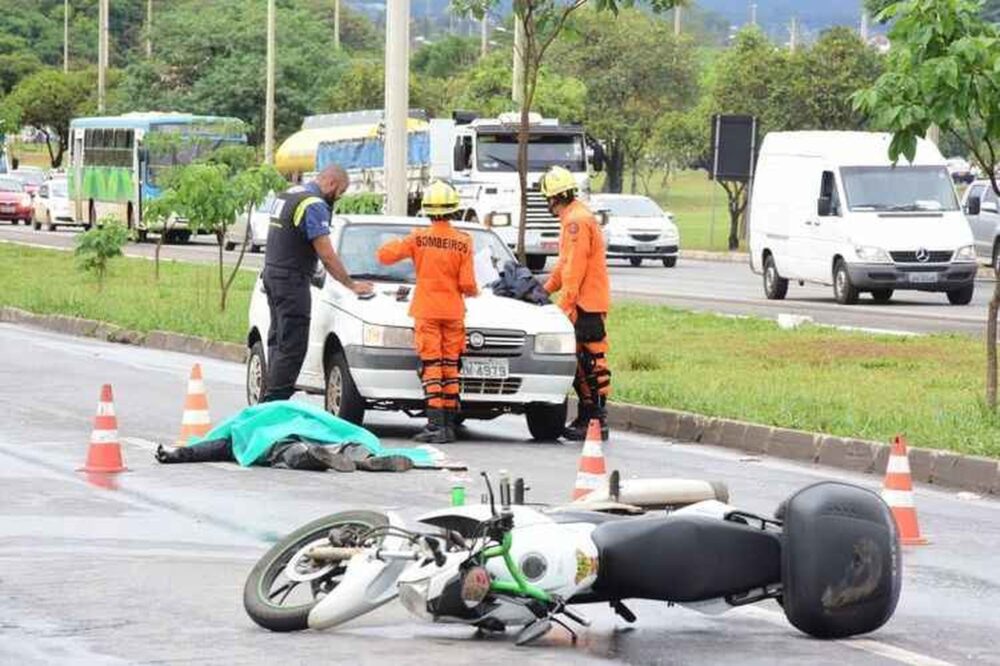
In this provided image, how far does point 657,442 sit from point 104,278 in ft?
73.9

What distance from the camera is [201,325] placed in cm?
2809

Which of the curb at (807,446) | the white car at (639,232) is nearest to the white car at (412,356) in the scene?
the curb at (807,446)

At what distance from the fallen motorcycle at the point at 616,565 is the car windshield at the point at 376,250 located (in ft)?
30.1

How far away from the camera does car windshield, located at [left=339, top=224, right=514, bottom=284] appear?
18.2 metres

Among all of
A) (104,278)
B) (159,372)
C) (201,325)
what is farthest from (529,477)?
(104,278)

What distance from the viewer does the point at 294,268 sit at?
659 inches

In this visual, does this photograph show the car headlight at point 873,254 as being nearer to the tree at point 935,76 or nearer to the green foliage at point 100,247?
the green foliage at point 100,247

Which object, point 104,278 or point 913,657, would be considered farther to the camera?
point 104,278

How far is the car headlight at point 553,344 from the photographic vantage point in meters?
17.3

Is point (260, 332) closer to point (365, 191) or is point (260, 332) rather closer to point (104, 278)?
point (104, 278)

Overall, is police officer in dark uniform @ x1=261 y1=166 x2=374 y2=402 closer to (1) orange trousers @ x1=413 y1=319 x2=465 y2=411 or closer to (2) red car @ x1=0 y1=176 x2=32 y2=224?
(1) orange trousers @ x1=413 y1=319 x2=465 y2=411

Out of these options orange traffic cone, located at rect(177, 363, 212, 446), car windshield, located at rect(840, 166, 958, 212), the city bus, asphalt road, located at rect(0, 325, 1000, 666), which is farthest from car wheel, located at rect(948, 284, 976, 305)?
the city bus

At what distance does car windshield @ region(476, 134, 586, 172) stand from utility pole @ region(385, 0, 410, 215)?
56.4ft

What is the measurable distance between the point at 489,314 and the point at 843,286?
1956 centimetres
